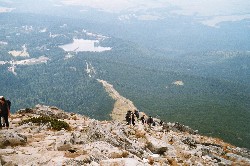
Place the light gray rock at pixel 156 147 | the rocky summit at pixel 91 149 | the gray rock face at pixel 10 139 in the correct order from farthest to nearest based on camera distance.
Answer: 1. the light gray rock at pixel 156 147
2. the gray rock face at pixel 10 139
3. the rocky summit at pixel 91 149

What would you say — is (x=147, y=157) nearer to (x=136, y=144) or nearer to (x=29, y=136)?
A: (x=136, y=144)

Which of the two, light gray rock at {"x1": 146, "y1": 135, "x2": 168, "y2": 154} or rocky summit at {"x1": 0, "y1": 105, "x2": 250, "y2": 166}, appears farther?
light gray rock at {"x1": 146, "y1": 135, "x2": 168, "y2": 154}

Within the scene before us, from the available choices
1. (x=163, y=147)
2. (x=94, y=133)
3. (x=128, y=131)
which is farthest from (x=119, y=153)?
(x=128, y=131)

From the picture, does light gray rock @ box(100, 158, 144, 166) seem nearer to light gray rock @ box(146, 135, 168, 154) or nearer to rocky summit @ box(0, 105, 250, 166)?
rocky summit @ box(0, 105, 250, 166)

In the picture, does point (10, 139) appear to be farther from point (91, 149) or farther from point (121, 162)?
point (121, 162)

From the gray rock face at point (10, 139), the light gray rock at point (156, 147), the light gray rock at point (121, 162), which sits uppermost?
the gray rock face at point (10, 139)

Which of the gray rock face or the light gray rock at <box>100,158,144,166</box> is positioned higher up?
the gray rock face

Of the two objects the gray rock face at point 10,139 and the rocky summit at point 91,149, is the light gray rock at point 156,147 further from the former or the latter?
the gray rock face at point 10,139

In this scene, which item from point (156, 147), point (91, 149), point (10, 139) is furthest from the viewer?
point (156, 147)

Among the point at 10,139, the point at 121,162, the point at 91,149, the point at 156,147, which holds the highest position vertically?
the point at 10,139

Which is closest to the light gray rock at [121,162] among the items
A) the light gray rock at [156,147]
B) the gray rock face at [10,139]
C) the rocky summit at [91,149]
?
the rocky summit at [91,149]

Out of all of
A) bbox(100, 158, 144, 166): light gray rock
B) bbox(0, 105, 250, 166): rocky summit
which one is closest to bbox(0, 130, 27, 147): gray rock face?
bbox(0, 105, 250, 166): rocky summit

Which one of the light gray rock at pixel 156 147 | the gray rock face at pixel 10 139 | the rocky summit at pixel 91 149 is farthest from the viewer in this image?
the light gray rock at pixel 156 147

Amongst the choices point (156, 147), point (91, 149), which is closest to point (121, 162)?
point (91, 149)
